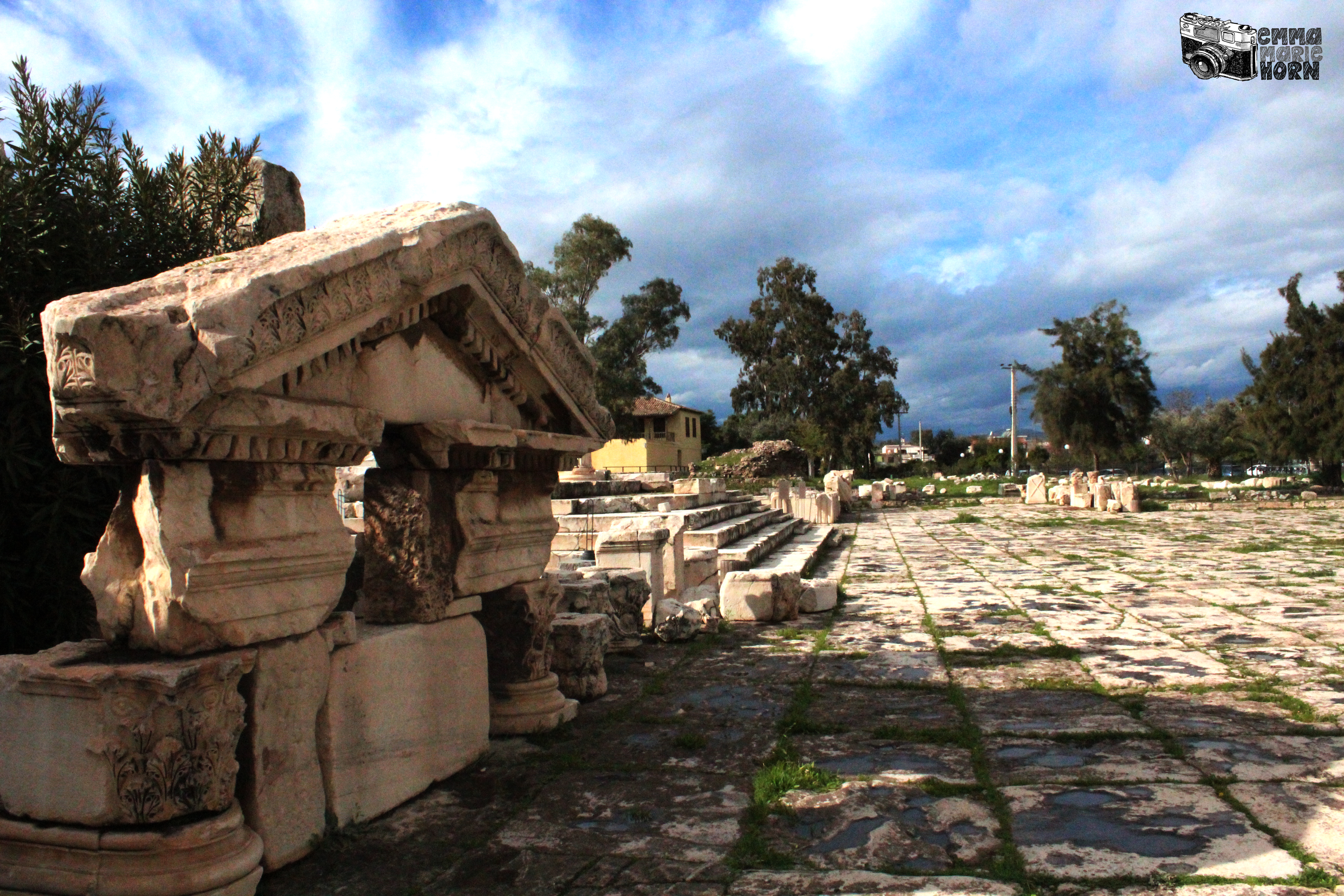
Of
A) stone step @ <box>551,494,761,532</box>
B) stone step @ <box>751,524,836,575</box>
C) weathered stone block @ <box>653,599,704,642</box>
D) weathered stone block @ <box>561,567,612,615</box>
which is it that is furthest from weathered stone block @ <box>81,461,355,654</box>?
stone step @ <box>551,494,761,532</box>

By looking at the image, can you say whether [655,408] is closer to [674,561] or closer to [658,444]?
[658,444]

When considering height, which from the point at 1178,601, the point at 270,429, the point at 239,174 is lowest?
the point at 1178,601

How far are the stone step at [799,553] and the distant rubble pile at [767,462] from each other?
58.7 ft

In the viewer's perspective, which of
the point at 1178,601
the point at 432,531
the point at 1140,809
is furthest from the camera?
the point at 1178,601

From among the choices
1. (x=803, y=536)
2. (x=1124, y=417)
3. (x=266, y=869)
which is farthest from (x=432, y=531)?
(x=1124, y=417)

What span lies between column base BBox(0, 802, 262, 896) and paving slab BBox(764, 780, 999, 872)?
1.67 metres

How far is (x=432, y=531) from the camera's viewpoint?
372 centimetres

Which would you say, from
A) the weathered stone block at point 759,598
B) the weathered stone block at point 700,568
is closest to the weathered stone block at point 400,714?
the weathered stone block at point 759,598

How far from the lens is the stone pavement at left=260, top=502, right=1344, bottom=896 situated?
273 centimetres

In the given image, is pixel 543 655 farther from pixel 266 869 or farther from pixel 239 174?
pixel 239 174

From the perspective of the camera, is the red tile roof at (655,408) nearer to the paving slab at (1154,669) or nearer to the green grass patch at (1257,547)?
the green grass patch at (1257,547)

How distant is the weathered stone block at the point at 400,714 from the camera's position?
3.11 meters

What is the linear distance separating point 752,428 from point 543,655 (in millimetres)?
46406

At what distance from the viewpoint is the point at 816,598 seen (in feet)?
26.2
